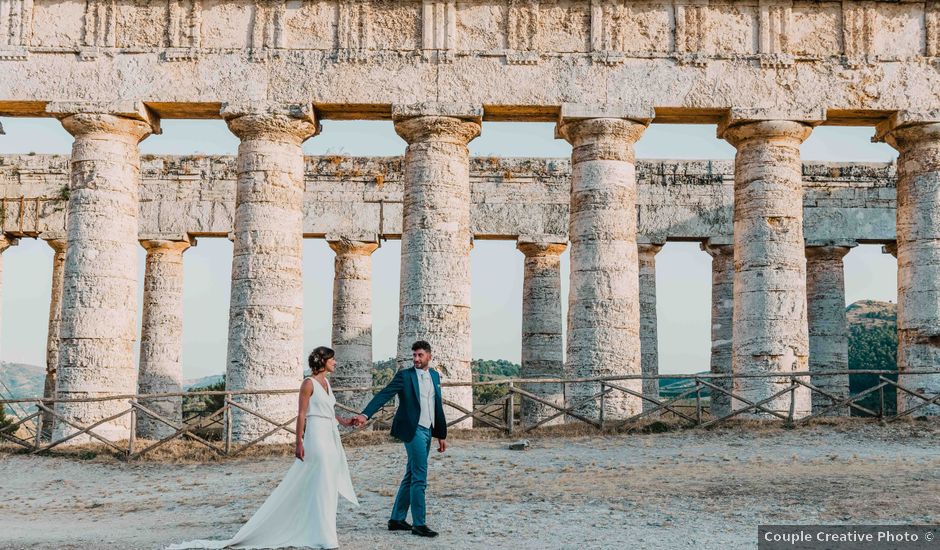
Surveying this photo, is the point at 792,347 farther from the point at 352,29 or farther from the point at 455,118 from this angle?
the point at 352,29

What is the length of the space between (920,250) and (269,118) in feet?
43.2

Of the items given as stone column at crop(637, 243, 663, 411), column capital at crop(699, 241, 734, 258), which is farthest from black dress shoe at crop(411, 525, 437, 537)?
column capital at crop(699, 241, 734, 258)

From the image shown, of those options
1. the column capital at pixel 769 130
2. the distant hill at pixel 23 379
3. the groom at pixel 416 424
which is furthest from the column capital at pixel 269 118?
the distant hill at pixel 23 379

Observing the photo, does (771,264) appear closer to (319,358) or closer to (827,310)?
(827,310)

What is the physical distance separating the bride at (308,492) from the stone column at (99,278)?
Result: 10163mm

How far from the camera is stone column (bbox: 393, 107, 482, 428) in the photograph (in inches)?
789

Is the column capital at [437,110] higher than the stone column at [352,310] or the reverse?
higher

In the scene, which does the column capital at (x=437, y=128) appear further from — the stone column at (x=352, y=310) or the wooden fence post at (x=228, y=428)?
the stone column at (x=352, y=310)

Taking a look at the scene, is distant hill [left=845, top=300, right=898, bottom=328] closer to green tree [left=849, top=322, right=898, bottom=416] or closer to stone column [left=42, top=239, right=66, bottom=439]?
green tree [left=849, top=322, right=898, bottom=416]

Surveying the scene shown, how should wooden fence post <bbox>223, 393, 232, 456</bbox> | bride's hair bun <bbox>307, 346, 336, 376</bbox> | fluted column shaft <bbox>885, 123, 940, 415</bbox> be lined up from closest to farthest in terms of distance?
bride's hair bun <bbox>307, 346, 336, 376</bbox> → wooden fence post <bbox>223, 393, 232, 456</bbox> → fluted column shaft <bbox>885, 123, 940, 415</bbox>

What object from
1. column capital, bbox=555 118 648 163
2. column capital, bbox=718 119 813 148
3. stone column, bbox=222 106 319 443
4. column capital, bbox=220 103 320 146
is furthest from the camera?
column capital, bbox=718 119 813 148

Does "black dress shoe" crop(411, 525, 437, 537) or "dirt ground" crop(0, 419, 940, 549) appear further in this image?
"dirt ground" crop(0, 419, 940, 549)

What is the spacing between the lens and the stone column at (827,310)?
2892cm

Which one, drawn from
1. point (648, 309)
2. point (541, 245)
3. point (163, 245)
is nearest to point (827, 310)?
point (648, 309)
